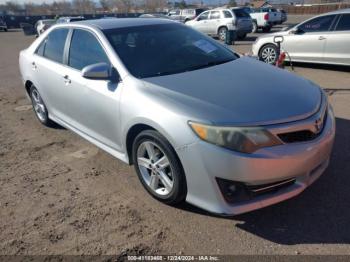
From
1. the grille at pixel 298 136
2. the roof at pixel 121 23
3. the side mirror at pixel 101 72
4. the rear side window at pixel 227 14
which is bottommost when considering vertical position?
the grille at pixel 298 136

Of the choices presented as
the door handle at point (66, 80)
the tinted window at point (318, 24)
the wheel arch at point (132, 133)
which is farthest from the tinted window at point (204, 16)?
the wheel arch at point (132, 133)

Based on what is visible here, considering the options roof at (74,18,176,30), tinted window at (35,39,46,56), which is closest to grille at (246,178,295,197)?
roof at (74,18,176,30)

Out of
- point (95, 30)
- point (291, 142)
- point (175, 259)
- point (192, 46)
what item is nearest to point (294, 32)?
point (192, 46)

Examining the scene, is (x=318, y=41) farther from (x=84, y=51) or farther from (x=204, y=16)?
(x=204, y=16)

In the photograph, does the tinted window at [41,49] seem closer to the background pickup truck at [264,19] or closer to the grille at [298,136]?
the grille at [298,136]

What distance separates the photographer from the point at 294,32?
9273 mm

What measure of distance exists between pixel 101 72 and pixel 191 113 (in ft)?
3.83

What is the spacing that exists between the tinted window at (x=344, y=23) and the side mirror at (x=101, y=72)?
6.94m

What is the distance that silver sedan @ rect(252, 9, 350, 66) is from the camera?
8.25 metres

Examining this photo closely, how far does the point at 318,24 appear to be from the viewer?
29.0ft

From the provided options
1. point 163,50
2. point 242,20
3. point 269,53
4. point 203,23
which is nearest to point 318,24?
point 269,53

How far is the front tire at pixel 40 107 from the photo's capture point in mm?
5348

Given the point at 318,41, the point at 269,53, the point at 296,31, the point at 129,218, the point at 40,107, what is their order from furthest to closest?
the point at 269,53, the point at 296,31, the point at 318,41, the point at 40,107, the point at 129,218

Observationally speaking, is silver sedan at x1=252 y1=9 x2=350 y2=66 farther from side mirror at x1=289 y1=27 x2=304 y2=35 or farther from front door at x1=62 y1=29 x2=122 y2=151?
front door at x1=62 y1=29 x2=122 y2=151
